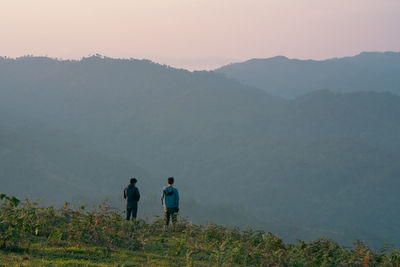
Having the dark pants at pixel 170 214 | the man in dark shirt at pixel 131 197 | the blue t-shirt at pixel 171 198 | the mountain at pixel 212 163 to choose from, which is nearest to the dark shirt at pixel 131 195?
the man in dark shirt at pixel 131 197

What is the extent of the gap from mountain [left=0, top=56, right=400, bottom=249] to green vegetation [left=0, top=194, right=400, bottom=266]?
75.4m

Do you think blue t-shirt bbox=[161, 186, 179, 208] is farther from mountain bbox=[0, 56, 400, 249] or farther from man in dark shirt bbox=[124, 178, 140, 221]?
mountain bbox=[0, 56, 400, 249]

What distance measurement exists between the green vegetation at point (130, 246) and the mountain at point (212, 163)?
75.4 meters

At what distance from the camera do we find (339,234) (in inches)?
3504

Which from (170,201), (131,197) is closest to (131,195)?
(131,197)

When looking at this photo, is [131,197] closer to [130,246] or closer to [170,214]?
→ [170,214]

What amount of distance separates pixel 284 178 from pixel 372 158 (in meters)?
30.3

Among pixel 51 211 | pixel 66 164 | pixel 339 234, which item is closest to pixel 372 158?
pixel 339 234

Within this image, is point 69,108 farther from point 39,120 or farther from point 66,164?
point 66,164

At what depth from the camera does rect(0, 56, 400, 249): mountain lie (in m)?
101

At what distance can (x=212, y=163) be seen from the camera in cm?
15850

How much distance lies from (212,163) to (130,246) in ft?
490

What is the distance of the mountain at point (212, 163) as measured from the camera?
101 m

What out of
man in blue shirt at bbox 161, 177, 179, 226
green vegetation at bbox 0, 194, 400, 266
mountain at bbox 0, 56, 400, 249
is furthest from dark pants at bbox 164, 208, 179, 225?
mountain at bbox 0, 56, 400, 249
